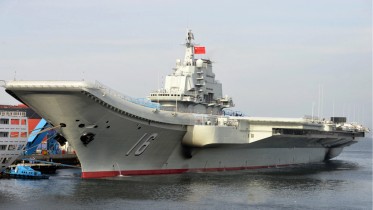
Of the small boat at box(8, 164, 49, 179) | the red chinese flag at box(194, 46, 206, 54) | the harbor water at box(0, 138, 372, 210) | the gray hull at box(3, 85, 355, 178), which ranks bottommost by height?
the harbor water at box(0, 138, 372, 210)

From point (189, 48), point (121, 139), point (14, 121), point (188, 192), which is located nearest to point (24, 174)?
point (14, 121)

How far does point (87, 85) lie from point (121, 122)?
406cm

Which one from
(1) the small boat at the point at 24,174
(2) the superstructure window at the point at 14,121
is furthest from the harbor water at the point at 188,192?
(2) the superstructure window at the point at 14,121

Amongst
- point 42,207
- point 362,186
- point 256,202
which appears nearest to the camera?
point 42,207

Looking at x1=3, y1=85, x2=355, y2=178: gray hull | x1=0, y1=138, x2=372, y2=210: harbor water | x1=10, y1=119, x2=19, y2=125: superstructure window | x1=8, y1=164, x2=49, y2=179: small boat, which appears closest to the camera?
x1=0, y1=138, x2=372, y2=210: harbor water

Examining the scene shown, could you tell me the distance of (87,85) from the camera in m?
31.2

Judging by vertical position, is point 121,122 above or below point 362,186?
above

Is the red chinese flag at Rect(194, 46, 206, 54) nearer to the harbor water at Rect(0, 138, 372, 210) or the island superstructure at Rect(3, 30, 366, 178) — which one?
the island superstructure at Rect(3, 30, 366, 178)

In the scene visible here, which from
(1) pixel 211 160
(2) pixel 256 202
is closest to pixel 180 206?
(2) pixel 256 202

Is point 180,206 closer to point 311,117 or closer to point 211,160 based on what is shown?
point 211,160

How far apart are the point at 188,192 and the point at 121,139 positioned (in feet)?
19.8

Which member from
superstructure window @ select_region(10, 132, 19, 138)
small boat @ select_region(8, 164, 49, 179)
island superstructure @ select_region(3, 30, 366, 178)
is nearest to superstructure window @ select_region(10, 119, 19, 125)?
superstructure window @ select_region(10, 132, 19, 138)

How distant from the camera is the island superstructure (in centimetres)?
3275

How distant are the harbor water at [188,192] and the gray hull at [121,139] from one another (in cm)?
114
